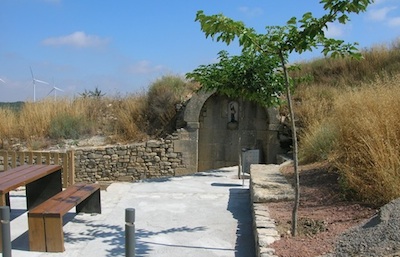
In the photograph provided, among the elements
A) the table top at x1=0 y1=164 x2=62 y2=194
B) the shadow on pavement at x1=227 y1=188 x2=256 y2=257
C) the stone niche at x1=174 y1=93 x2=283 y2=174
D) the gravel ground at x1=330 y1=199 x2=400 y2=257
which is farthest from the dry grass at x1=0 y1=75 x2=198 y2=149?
the gravel ground at x1=330 y1=199 x2=400 y2=257

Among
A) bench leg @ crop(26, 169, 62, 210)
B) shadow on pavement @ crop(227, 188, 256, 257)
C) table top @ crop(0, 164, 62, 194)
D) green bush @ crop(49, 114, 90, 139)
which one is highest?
green bush @ crop(49, 114, 90, 139)

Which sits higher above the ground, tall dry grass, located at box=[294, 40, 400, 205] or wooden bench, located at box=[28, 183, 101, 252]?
tall dry grass, located at box=[294, 40, 400, 205]

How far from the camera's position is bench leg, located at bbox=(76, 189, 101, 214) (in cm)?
550

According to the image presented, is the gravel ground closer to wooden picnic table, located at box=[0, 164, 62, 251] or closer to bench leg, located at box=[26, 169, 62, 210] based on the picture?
wooden picnic table, located at box=[0, 164, 62, 251]

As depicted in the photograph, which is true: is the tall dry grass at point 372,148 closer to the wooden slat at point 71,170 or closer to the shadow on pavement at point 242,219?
the shadow on pavement at point 242,219

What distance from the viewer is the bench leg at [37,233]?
4.09m

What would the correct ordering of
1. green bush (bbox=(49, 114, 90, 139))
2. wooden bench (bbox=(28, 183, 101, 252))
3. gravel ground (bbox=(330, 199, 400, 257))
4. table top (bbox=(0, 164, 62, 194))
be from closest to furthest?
gravel ground (bbox=(330, 199, 400, 257)), wooden bench (bbox=(28, 183, 101, 252)), table top (bbox=(0, 164, 62, 194)), green bush (bbox=(49, 114, 90, 139))

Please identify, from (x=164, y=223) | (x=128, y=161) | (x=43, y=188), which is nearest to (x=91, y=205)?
(x=43, y=188)

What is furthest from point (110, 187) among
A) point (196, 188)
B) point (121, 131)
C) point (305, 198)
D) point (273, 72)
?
point (121, 131)

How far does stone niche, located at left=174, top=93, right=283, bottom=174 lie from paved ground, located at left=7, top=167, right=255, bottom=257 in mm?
5377

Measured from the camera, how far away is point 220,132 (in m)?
13.3

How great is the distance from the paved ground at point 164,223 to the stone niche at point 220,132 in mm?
5377

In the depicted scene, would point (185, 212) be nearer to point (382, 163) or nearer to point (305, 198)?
point (305, 198)

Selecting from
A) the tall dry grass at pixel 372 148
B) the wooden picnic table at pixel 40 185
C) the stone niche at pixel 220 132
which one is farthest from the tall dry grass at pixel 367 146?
the stone niche at pixel 220 132
